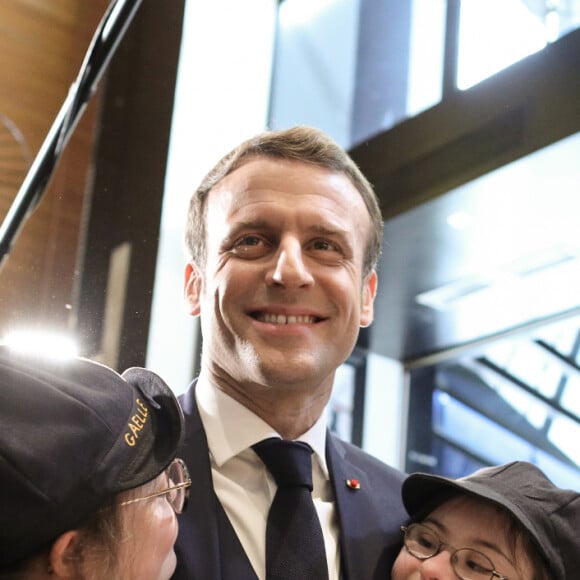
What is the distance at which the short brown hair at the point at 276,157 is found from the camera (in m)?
1.69

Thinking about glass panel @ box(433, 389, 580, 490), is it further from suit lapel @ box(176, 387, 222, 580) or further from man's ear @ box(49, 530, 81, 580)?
man's ear @ box(49, 530, 81, 580)

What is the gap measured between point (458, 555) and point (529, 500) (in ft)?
0.52

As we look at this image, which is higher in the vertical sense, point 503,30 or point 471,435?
point 503,30

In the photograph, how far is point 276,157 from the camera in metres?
1.69

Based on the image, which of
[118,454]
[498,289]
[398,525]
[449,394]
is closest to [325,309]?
[398,525]

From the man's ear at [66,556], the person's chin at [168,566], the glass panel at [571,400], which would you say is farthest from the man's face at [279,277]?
the glass panel at [571,400]

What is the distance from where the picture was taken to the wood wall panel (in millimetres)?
1319

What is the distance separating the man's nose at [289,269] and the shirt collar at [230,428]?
226 millimetres

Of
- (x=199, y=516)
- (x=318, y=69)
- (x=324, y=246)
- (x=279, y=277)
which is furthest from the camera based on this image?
(x=318, y=69)

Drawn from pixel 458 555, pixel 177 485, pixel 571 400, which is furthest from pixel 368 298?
pixel 571 400

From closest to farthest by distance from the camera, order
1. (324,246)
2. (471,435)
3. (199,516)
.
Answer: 1. (199,516)
2. (324,246)
3. (471,435)

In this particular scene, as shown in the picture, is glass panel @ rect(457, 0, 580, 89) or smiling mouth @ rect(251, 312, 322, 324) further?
glass panel @ rect(457, 0, 580, 89)

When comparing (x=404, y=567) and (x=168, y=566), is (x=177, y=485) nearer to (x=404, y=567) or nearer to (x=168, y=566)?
(x=168, y=566)

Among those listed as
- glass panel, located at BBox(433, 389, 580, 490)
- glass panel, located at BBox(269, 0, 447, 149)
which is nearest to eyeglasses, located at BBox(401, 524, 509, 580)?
glass panel, located at BBox(269, 0, 447, 149)
